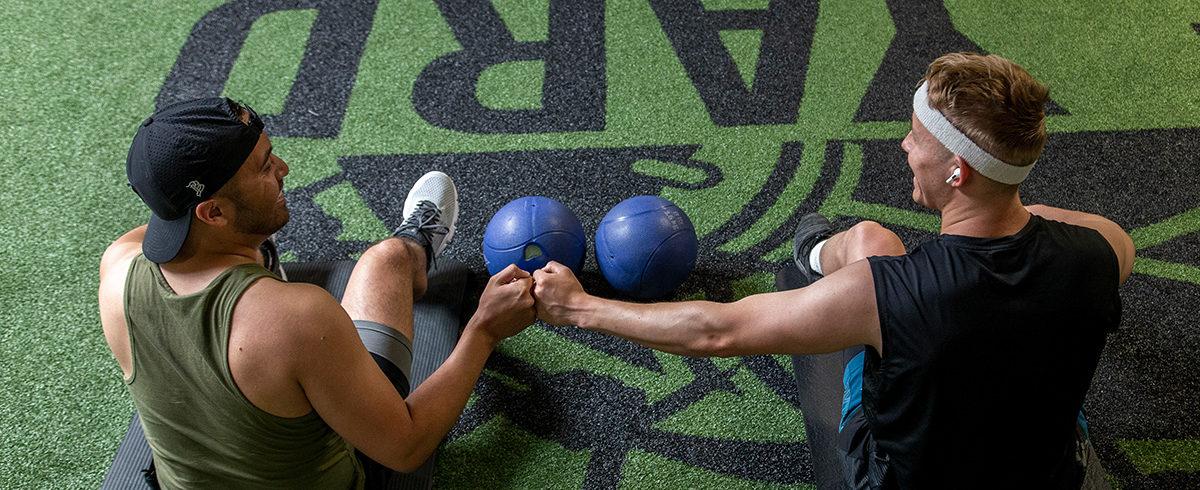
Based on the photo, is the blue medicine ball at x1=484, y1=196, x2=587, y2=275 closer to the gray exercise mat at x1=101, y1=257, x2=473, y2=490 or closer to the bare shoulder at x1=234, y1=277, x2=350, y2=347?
the gray exercise mat at x1=101, y1=257, x2=473, y2=490

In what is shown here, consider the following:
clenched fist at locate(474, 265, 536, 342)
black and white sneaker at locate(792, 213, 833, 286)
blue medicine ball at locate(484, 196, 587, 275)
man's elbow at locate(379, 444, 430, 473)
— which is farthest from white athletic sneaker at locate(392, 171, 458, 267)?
black and white sneaker at locate(792, 213, 833, 286)

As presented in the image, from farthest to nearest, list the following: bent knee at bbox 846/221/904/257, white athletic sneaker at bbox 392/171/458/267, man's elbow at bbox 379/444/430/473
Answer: white athletic sneaker at bbox 392/171/458/267, bent knee at bbox 846/221/904/257, man's elbow at bbox 379/444/430/473

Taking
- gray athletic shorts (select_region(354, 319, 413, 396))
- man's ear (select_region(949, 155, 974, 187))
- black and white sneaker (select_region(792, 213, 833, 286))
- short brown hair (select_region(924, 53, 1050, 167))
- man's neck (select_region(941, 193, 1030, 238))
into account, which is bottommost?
black and white sneaker (select_region(792, 213, 833, 286))

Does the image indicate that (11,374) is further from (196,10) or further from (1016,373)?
(1016,373)

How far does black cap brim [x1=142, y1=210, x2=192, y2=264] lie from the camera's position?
5.21 ft

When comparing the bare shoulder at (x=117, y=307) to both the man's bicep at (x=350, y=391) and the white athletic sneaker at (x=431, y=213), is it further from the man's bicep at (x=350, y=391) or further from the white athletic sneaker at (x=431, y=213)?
the white athletic sneaker at (x=431, y=213)

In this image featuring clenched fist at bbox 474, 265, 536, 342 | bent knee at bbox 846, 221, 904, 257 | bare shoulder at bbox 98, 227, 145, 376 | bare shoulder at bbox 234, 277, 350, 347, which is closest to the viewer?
bare shoulder at bbox 234, 277, 350, 347

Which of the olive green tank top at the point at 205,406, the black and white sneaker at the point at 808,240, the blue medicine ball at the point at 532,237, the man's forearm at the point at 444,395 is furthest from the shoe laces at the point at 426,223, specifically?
the black and white sneaker at the point at 808,240

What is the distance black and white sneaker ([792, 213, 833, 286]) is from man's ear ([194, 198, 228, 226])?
1.67 m

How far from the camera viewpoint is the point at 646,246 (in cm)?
245

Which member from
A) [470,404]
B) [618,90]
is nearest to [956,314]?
[470,404]

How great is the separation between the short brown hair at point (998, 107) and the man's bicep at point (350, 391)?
1243mm

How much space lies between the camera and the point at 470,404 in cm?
242

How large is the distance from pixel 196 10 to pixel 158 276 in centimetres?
265
